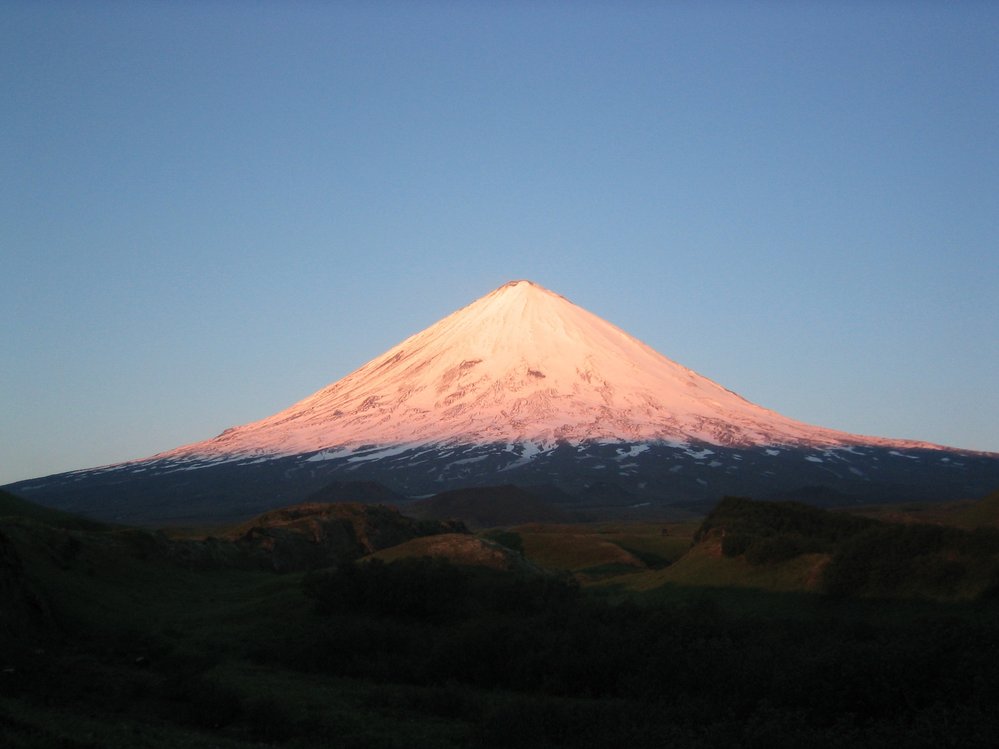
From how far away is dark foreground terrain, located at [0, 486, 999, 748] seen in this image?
12.6 metres

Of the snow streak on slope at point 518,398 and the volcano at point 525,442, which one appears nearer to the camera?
the volcano at point 525,442

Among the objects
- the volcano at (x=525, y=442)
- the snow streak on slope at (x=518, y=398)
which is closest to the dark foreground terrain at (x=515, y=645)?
the volcano at (x=525, y=442)

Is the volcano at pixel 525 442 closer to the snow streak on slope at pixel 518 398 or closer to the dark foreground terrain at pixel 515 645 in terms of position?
the snow streak on slope at pixel 518 398

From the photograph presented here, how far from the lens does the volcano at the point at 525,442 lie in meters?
119

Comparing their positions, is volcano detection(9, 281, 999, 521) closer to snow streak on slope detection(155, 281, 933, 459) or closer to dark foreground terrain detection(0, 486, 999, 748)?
snow streak on slope detection(155, 281, 933, 459)

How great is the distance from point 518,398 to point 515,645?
444 feet

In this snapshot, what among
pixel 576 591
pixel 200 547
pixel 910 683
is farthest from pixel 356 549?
pixel 910 683

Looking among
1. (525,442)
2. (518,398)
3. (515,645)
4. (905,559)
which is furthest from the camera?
(518,398)

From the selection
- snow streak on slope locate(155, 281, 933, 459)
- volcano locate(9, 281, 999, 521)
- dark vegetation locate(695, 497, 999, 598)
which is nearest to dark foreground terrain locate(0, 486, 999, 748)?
dark vegetation locate(695, 497, 999, 598)

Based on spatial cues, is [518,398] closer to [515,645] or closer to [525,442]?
[525,442]

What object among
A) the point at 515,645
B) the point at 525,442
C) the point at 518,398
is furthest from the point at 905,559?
the point at 518,398

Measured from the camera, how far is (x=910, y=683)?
13.0m

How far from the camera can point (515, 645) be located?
56.8ft

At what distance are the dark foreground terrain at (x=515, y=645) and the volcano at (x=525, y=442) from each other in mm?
78858
